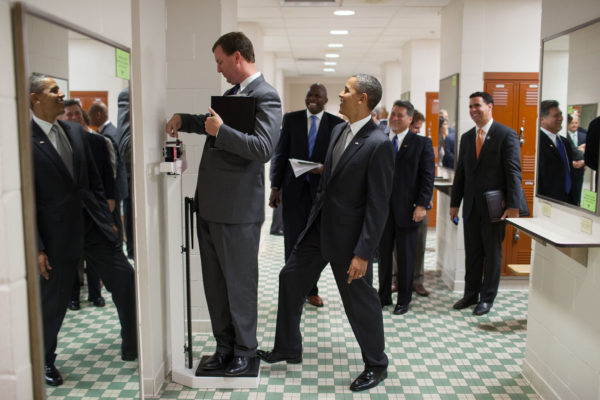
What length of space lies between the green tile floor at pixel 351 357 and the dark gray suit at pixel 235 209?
Result: 46 centimetres

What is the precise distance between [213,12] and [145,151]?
4.08 ft

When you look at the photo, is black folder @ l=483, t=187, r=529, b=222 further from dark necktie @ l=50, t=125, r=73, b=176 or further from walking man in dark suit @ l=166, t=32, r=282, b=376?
dark necktie @ l=50, t=125, r=73, b=176

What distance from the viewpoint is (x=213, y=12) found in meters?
3.46

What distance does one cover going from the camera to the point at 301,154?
4227 mm

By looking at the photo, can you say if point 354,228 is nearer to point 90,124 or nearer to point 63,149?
point 90,124

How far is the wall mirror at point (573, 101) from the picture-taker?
2480 mm

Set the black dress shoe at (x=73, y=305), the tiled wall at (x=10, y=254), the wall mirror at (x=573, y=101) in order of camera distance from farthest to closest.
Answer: the wall mirror at (x=573, y=101) < the black dress shoe at (x=73, y=305) < the tiled wall at (x=10, y=254)

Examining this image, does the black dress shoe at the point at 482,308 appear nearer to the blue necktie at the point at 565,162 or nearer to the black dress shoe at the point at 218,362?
the blue necktie at the point at 565,162

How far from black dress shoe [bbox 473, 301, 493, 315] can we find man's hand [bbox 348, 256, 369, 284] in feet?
6.09

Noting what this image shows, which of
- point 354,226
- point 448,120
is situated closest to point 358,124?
point 354,226

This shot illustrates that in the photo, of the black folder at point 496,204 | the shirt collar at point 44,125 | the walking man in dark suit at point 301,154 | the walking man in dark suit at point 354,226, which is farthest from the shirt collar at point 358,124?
the shirt collar at point 44,125

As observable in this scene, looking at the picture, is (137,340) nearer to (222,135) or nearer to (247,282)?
(247,282)

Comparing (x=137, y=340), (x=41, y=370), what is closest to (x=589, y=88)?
(x=137, y=340)

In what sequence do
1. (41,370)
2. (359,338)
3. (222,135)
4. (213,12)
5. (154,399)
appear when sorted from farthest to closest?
(213,12)
(359,338)
(154,399)
(222,135)
(41,370)
